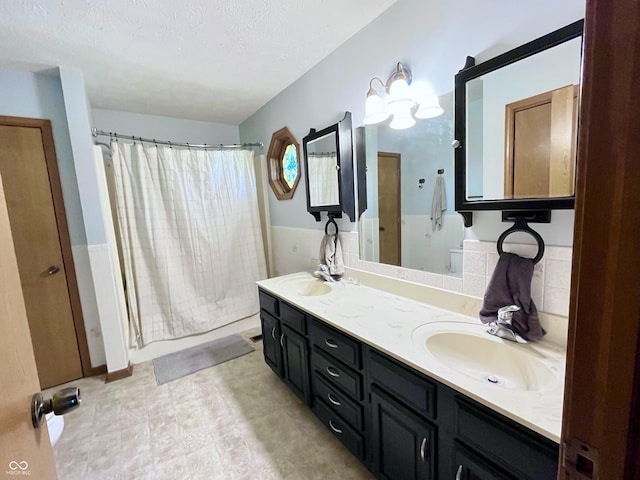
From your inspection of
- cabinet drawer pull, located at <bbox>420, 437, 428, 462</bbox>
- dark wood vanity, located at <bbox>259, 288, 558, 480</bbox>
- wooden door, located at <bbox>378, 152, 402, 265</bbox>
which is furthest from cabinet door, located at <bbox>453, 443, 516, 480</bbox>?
wooden door, located at <bbox>378, 152, 402, 265</bbox>

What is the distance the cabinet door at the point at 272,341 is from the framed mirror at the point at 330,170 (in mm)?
890

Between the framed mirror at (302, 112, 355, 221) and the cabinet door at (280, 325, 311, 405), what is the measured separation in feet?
2.92

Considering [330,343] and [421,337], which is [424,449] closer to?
[421,337]

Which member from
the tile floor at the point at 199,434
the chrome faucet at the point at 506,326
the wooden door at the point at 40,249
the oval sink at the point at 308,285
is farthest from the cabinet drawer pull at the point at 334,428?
the wooden door at the point at 40,249

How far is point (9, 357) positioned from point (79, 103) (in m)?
2.17

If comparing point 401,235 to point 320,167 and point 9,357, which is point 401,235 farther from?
point 9,357

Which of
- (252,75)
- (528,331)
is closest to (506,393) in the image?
(528,331)

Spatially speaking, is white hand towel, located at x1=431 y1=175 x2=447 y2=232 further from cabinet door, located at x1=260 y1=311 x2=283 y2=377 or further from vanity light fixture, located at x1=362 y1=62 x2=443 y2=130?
cabinet door, located at x1=260 y1=311 x2=283 y2=377

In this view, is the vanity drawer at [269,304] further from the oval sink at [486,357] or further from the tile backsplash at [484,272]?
the oval sink at [486,357]

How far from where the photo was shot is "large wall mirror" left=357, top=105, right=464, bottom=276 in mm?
1405

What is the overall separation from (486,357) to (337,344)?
0.64 metres

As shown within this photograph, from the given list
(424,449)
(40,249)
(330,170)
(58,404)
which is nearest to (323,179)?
(330,170)
